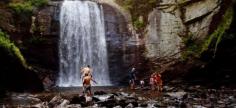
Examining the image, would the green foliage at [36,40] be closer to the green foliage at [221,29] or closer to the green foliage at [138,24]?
the green foliage at [138,24]

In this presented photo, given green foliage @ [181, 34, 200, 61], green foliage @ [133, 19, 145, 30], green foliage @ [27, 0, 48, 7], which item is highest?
green foliage @ [27, 0, 48, 7]

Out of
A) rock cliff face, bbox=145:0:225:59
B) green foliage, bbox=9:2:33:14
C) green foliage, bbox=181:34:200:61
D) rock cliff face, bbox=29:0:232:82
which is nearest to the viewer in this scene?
green foliage, bbox=181:34:200:61

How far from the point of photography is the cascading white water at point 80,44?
35344 millimetres

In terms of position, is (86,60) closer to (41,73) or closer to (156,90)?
(41,73)

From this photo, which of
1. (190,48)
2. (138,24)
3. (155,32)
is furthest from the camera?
(138,24)

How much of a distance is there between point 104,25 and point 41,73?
23.5ft

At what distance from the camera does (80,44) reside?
3634 cm

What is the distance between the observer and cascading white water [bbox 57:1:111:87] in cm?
3534

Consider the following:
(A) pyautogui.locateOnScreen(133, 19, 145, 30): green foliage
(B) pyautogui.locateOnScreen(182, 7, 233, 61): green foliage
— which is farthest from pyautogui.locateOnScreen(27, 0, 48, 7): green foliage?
(B) pyautogui.locateOnScreen(182, 7, 233, 61): green foliage

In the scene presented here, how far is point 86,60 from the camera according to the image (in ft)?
118

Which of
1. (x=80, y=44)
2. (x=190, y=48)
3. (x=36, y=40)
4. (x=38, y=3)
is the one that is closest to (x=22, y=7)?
(x=38, y=3)

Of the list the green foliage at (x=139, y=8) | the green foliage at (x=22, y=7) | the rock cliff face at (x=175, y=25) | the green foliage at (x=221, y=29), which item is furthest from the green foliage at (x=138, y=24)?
the green foliage at (x=22, y=7)

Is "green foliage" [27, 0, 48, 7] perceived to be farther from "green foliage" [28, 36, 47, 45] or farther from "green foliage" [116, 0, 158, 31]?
"green foliage" [116, 0, 158, 31]

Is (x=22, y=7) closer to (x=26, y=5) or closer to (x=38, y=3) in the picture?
(x=26, y=5)
